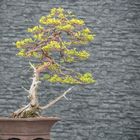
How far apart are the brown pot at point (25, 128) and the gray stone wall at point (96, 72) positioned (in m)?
1.79

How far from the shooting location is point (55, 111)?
6156 mm

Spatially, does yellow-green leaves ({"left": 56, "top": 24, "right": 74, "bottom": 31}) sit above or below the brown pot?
above

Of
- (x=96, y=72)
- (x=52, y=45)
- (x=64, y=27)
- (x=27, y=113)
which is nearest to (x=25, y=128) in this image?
(x=27, y=113)

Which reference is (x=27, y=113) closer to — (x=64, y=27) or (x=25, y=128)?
(x=25, y=128)

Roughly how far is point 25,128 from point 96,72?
213 cm

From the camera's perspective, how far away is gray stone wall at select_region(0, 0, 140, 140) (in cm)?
616

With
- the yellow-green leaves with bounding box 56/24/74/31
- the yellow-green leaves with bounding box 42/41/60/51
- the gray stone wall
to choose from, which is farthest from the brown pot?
the gray stone wall

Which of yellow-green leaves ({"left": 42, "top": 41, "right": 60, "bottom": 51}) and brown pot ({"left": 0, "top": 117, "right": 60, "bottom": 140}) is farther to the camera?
yellow-green leaves ({"left": 42, "top": 41, "right": 60, "bottom": 51})

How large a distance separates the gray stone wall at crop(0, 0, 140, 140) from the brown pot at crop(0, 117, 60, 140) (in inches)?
70.5

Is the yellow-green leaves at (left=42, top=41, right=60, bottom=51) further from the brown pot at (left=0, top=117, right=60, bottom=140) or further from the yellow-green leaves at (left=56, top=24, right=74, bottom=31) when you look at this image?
the brown pot at (left=0, top=117, right=60, bottom=140)

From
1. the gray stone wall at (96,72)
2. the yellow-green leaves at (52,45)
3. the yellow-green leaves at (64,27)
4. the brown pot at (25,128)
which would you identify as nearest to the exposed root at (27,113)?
the brown pot at (25,128)

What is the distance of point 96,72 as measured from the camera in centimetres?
623

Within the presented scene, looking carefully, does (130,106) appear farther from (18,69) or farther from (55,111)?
(18,69)

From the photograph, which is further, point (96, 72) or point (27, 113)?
point (96, 72)
